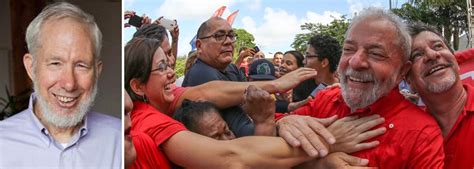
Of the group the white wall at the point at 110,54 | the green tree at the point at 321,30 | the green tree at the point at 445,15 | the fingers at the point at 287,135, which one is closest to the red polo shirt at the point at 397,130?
the fingers at the point at 287,135

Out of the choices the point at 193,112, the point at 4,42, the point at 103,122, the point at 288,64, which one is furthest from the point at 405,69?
the point at 4,42

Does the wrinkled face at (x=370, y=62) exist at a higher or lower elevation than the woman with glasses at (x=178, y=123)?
higher

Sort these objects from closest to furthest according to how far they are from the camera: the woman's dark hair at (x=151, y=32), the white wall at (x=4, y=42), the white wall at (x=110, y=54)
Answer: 1. the woman's dark hair at (x=151, y=32)
2. the white wall at (x=110, y=54)
3. the white wall at (x=4, y=42)

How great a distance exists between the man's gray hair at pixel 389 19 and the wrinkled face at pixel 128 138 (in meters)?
0.85

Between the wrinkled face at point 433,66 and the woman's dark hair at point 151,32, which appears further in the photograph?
the wrinkled face at point 433,66

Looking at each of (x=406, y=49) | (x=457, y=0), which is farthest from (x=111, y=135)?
(x=457, y=0)

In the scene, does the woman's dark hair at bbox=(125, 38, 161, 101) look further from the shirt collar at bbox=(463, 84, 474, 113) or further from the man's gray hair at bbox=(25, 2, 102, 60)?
the shirt collar at bbox=(463, 84, 474, 113)

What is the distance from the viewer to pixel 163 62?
6.85ft

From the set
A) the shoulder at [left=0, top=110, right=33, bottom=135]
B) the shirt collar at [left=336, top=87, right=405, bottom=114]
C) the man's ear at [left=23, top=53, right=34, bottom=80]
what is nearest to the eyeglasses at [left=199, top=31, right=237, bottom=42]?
the shirt collar at [left=336, top=87, right=405, bottom=114]

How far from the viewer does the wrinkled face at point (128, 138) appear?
6.79 ft

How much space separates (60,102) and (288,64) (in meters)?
0.87

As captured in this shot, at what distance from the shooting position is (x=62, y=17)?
214 centimetres

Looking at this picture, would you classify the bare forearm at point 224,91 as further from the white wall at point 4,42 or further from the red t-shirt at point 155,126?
the white wall at point 4,42

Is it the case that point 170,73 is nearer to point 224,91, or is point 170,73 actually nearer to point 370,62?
point 224,91
